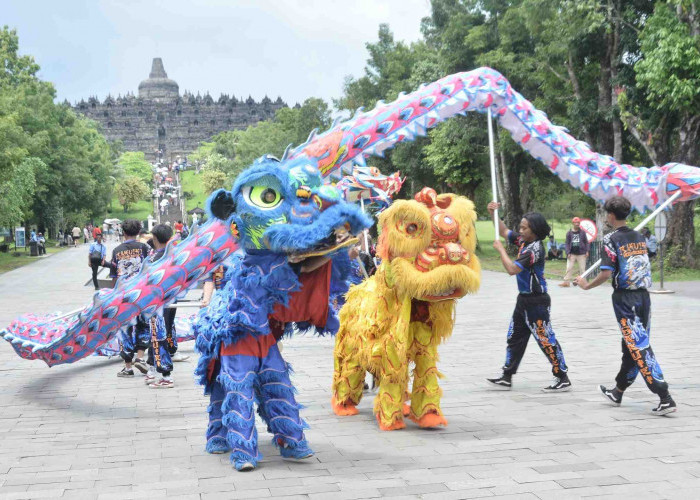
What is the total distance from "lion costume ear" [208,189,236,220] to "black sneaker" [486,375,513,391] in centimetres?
328

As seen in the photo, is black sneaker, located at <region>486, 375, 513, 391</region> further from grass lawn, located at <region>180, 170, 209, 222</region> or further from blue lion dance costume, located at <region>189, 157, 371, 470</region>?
grass lawn, located at <region>180, 170, 209, 222</region>

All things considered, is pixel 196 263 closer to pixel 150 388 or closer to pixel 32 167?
pixel 150 388

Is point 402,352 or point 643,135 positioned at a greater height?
point 643,135

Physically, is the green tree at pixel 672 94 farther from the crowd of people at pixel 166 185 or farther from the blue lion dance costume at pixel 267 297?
the crowd of people at pixel 166 185

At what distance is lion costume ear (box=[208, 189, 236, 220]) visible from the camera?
5457 millimetres

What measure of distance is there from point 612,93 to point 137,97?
14306 cm

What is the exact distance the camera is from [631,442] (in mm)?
5508

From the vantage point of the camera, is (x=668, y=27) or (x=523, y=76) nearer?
(x=668, y=27)

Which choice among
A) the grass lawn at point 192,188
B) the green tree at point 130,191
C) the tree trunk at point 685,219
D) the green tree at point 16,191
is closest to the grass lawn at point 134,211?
the green tree at point 130,191

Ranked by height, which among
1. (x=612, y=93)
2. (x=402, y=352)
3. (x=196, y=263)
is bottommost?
(x=402, y=352)

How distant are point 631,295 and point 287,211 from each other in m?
2.90

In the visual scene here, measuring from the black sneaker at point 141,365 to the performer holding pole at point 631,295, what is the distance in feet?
14.7

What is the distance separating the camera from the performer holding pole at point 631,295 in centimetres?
621

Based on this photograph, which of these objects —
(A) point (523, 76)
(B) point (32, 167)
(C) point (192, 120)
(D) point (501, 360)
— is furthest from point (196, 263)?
(C) point (192, 120)
